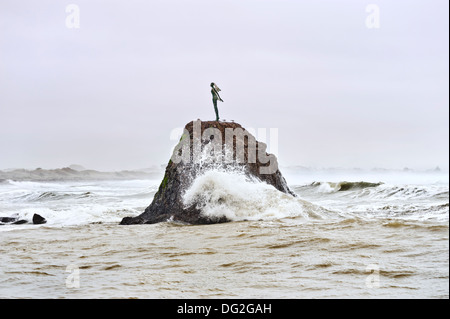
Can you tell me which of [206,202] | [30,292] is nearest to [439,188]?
[206,202]

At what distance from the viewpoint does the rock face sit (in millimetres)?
10930

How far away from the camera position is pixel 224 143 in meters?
11.8

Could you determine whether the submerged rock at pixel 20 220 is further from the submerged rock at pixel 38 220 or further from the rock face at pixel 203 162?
the rock face at pixel 203 162

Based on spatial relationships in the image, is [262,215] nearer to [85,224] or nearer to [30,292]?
[85,224]

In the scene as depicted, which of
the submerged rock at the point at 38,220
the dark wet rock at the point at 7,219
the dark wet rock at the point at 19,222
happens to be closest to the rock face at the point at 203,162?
the submerged rock at the point at 38,220

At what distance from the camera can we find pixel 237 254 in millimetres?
6543

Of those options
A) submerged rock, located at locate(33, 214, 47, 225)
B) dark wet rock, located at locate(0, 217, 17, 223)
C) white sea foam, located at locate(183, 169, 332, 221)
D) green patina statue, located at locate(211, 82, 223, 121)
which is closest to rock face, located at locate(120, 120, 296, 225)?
white sea foam, located at locate(183, 169, 332, 221)

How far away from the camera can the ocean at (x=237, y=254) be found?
4.76m

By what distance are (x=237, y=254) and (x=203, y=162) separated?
16.6 ft

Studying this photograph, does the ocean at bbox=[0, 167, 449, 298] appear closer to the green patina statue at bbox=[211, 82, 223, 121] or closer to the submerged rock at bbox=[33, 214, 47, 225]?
the submerged rock at bbox=[33, 214, 47, 225]

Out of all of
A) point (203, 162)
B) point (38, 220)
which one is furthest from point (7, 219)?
point (203, 162)

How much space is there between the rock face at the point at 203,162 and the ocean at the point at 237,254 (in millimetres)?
364

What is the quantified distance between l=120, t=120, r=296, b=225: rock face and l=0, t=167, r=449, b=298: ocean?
364 mm
